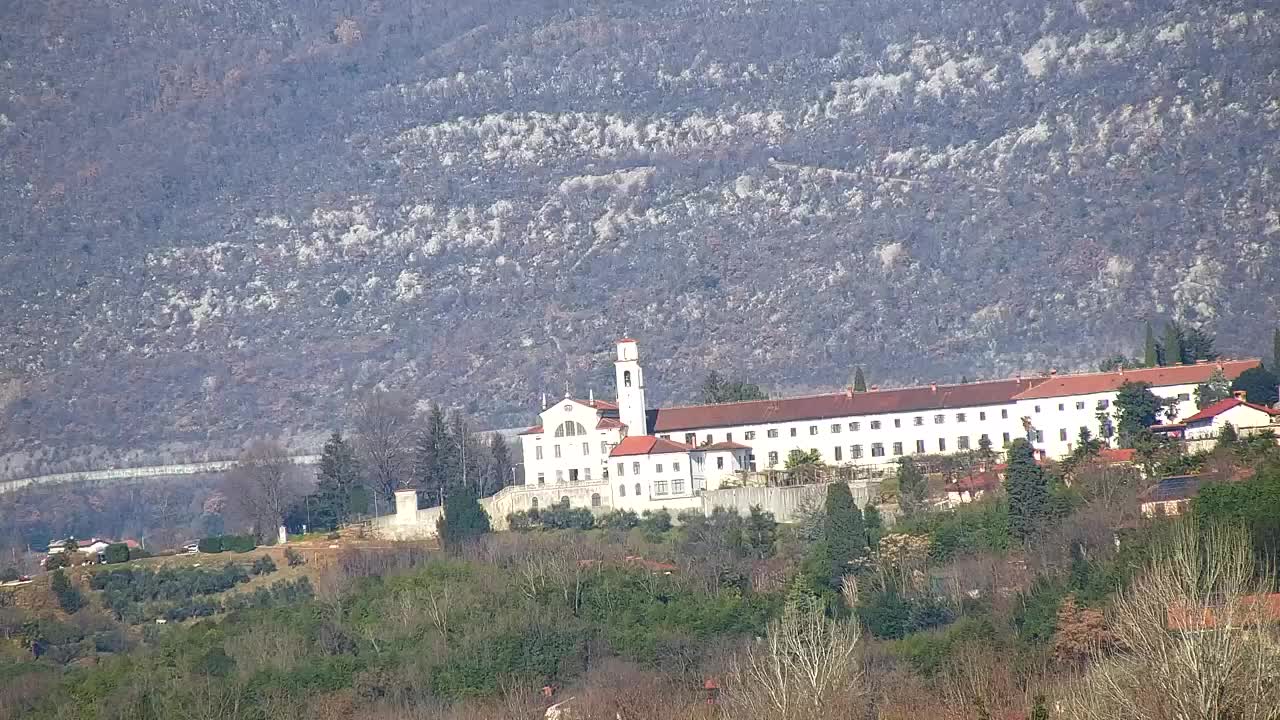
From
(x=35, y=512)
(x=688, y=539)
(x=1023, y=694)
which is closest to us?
(x=1023, y=694)

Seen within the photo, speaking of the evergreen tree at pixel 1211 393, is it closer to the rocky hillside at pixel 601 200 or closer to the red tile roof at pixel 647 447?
the red tile roof at pixel 647 447

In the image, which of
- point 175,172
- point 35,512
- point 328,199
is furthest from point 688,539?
point 175,172

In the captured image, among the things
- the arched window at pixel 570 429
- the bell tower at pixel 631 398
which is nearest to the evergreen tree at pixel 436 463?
the arched window at pixel 570 429

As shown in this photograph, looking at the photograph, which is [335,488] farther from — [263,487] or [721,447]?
[721,447]

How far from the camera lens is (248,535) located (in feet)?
288

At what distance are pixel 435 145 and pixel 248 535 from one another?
73.7 metres

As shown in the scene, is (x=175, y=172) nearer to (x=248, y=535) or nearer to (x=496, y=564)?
(x=248, y=535)

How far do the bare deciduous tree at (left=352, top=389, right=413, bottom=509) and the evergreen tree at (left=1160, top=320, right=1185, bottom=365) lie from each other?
25.7m

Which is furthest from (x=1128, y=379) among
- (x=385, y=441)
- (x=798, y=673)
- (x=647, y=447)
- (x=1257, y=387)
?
(x=385, y=441)

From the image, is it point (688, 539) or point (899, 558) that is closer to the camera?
point (899, 558)

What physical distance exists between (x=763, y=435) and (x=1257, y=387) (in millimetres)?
15229

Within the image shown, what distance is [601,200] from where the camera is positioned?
486ft

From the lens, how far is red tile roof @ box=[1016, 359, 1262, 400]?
8175 cm

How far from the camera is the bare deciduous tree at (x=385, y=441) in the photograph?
312 ft
